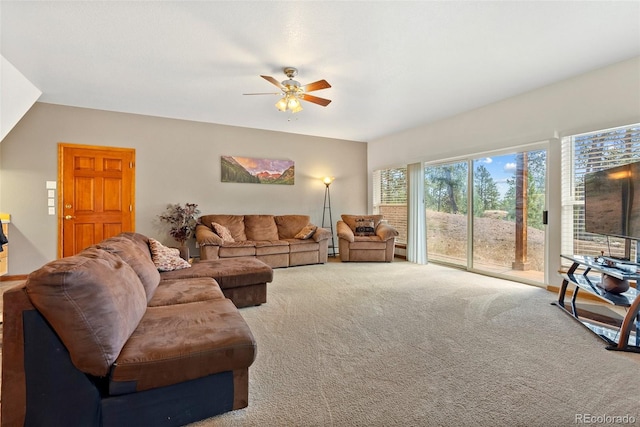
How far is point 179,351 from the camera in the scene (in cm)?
135

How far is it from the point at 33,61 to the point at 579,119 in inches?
243

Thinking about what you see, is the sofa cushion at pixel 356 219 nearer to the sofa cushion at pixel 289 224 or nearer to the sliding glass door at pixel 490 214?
the sofa cushion at pixel 289 224

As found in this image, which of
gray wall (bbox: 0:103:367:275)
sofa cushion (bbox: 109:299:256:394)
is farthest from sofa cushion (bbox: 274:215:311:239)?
sofa cushion (bbox: 109:299:256:394)

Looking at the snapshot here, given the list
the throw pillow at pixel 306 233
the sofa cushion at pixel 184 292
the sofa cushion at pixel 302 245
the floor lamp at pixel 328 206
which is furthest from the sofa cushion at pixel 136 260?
the floor lamp at pixel 328 206

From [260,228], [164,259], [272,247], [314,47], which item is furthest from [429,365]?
[260,228]

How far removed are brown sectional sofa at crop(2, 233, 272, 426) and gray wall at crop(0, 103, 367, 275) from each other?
3856mm

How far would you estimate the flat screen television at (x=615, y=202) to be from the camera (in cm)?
233

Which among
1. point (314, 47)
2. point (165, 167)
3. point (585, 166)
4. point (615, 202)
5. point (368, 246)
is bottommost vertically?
point (368, 246)

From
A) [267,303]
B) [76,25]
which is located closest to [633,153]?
[267,303]

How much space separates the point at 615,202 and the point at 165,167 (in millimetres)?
5975

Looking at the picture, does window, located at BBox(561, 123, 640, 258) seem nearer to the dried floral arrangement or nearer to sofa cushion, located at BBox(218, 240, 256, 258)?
sofa cushion, located at BBox(218, 240, 256, 258)

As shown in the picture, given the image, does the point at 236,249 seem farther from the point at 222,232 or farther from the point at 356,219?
the point at 356,219

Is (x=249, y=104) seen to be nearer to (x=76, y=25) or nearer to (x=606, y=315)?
(x=76, y=25)

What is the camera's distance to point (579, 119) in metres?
3.37
